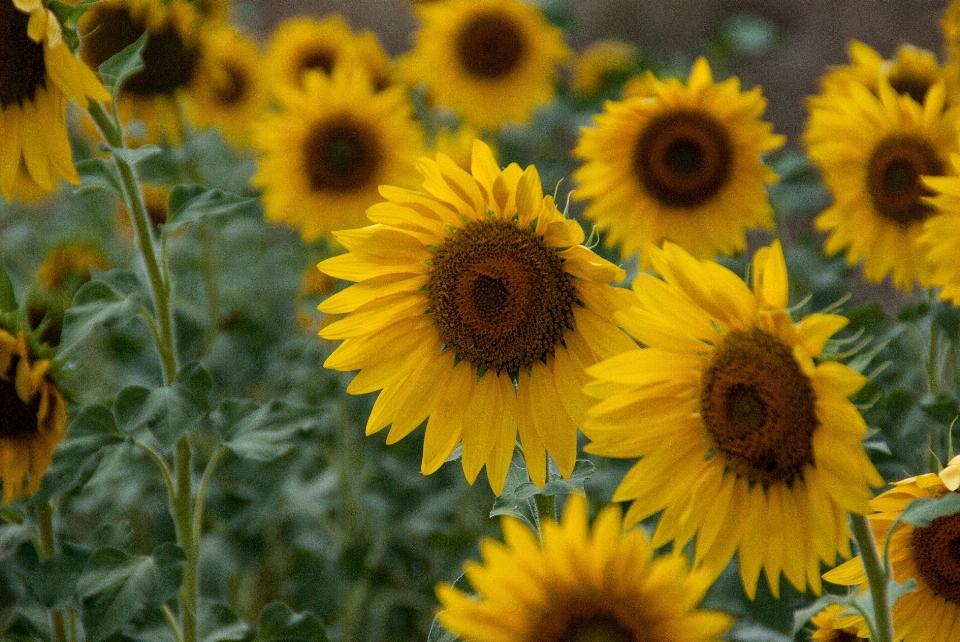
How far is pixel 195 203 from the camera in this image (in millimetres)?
1260

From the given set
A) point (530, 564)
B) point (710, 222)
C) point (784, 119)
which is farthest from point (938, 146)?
point (784, 119)

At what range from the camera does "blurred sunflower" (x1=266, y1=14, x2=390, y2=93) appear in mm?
2846

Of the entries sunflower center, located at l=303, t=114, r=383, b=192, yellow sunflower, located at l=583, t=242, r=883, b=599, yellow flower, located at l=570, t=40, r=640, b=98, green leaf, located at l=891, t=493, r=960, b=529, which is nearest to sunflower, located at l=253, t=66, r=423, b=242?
sunflower center, located at l=303, t=114, r=383, b=192

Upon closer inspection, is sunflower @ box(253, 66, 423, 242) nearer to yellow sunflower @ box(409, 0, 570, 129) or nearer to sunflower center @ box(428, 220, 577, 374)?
yellow sunflower @ box(409, 0, 570, 129)

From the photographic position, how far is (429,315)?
1.10 metres

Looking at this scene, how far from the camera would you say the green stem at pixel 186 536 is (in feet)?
4.21

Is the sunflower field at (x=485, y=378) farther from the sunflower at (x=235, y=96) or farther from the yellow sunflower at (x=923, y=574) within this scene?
the sunflower at (x=235, y=96)

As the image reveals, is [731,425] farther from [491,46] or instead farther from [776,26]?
[776,26]

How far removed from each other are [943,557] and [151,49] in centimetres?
207

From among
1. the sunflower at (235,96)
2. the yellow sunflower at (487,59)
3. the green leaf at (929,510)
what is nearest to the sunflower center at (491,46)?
the yellow sunflower at (487,59)

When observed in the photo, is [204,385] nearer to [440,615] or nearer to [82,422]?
[82,422]

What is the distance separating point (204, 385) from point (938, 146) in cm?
125

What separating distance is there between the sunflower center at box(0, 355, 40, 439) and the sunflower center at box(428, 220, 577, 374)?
588mm

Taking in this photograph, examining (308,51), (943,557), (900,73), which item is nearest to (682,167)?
(900,73)
